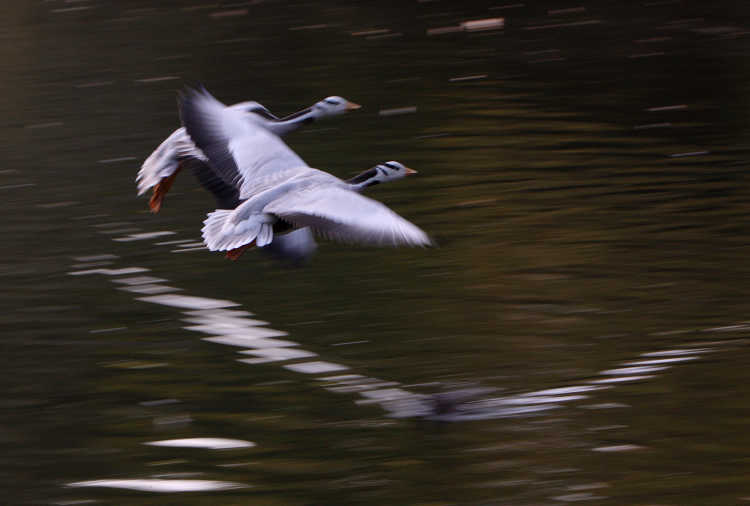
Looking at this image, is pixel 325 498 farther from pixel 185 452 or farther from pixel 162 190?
pixel 162 190

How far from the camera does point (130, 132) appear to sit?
10.2 m

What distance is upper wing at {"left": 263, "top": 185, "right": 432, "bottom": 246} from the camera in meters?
5.60

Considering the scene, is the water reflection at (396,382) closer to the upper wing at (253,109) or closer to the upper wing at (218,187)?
the upper wing at (218,187)

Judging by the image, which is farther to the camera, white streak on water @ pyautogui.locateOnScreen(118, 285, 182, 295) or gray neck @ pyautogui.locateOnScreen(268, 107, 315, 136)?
gray neck @ pyautogui.locateOnScreen(268, 107, 315, 136)

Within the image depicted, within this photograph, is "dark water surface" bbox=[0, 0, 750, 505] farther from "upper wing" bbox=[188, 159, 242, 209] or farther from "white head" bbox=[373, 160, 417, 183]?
"white head" bbox=[373, 160, 417, 183]

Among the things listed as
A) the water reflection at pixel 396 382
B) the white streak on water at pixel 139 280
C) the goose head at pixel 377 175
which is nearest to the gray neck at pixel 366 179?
the goose head at pixel 377 175

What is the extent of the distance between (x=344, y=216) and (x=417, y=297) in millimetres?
1310

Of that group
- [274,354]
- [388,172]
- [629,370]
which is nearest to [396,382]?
[274,354]

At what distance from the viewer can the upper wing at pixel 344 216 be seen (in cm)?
560

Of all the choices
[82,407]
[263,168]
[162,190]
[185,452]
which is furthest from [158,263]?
[185,452]

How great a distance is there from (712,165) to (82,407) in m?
4.65

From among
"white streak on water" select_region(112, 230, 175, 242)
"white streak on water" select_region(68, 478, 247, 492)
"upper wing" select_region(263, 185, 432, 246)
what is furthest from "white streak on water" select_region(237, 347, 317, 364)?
"white streak on water" select_region(112, 230, 175, 242)

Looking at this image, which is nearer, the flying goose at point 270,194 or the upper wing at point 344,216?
the upper wing at point 344,216

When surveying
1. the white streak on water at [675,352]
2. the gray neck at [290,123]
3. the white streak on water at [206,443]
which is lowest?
the white streak on water at [675,352]
